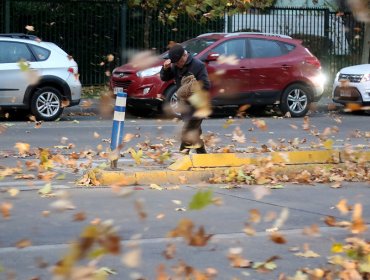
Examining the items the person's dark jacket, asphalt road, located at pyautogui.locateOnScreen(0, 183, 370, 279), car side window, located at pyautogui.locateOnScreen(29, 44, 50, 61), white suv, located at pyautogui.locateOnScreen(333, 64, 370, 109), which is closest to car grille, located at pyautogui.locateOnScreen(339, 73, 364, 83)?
white suv, located at pyautogui.locateOnScreen(333, 64, 370, 109)

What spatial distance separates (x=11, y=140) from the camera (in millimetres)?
14562

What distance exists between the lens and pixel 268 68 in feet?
64.5

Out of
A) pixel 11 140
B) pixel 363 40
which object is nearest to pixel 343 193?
pixel 11 140

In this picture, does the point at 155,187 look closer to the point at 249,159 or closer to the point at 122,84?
the point at 249,159

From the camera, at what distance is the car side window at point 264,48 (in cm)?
1962

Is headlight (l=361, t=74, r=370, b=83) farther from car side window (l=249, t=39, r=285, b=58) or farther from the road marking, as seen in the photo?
the road marking

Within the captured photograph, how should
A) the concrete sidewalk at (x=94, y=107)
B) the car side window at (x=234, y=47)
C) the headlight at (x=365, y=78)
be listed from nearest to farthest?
the car side window at (x=234, y=47)
the concrete sidewalk at (x=94, y=107)
the headlight at (x=365, y=78)

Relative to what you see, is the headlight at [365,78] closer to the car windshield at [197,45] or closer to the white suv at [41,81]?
the car windshield at [197,45]

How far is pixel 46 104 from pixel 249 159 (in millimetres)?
7696

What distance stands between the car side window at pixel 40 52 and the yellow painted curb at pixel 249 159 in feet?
24.9

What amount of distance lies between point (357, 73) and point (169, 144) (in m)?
8.40

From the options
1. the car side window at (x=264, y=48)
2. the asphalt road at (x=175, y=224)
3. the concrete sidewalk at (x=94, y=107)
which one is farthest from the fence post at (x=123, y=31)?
the asphalt road at (x=175, y=224)

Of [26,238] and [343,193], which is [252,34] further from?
[26,238]

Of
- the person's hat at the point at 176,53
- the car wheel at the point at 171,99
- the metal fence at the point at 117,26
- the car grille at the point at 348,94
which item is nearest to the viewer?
the person's hat at the point at 176,53
